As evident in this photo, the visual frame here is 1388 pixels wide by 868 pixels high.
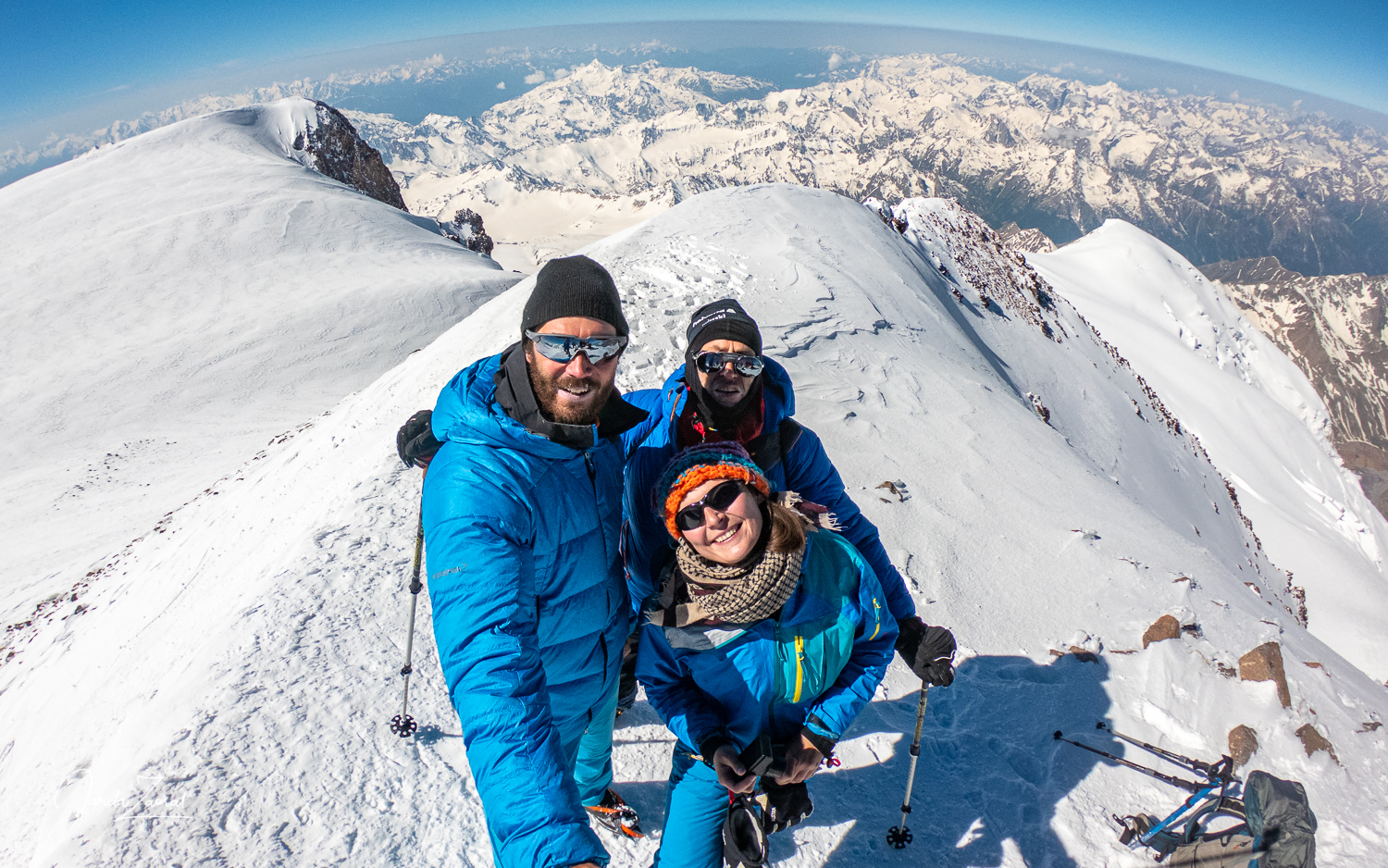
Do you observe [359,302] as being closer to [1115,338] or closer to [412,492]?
[412,492]

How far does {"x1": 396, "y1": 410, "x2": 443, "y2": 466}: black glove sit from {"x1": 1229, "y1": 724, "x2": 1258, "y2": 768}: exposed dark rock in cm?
703

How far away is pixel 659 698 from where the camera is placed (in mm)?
2994

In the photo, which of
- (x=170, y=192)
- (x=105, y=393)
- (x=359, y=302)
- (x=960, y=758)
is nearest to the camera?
(x=960, y=758)

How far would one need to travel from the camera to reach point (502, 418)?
246 cm

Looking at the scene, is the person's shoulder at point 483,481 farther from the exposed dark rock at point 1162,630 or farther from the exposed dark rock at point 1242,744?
the exposed dark rock at point 1162,630

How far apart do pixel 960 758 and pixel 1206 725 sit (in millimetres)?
2491

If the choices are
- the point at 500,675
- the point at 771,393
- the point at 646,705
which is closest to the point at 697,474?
the point at 500,675

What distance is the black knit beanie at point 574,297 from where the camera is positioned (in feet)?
9.00

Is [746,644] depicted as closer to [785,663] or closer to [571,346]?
[785,663]

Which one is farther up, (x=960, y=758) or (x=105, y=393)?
(x=960, y=758)

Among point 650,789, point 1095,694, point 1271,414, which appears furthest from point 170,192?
point 1271,414

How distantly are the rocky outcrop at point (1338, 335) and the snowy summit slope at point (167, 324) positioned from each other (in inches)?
8836

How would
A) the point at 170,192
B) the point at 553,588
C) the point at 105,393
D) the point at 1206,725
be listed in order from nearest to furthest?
1. the point at 553,588
2. the point at 1206,725
3. the point at 105,393
4. the point at 170,192

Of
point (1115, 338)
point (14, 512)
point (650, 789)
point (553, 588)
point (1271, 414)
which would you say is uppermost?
point (553, 588)
